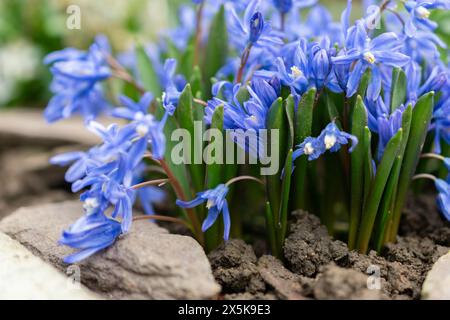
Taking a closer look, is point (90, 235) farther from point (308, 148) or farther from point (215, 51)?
point (215, 51)

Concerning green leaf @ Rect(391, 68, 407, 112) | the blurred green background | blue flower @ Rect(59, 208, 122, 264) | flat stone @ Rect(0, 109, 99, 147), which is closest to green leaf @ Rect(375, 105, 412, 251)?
green leaf @ Rect(391, 68, 407, 112)

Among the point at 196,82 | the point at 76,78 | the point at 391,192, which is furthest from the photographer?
the point at 76,78

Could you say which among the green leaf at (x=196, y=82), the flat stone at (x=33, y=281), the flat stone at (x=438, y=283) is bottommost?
the flat stone at (x=33, y=281)

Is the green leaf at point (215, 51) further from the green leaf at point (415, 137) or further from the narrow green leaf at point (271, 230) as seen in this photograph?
the green leaf at point (415, 137)

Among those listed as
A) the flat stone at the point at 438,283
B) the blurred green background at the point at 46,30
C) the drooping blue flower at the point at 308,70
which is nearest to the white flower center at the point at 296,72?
the drooping blue flower at the point at 308,70

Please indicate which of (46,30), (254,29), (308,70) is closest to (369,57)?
(308,70)

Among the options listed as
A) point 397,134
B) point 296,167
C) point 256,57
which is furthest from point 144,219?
point 397,134
